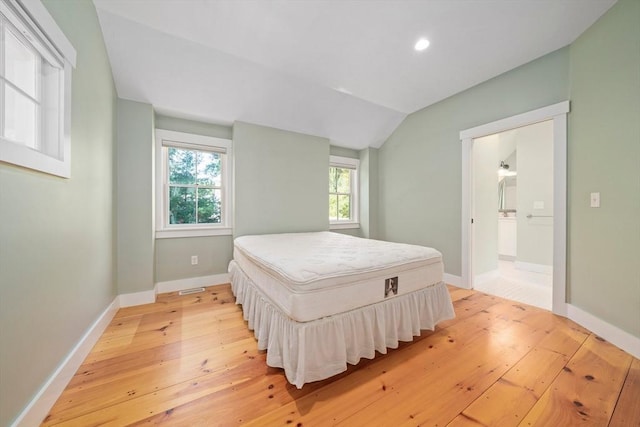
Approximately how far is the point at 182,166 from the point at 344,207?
2821 millimetres

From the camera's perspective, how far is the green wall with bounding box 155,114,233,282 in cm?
281

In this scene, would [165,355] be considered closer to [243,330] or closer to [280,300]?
[243,330]

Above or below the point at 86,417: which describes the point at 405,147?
above

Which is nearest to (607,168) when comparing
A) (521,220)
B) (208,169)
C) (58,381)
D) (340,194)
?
(521,220)

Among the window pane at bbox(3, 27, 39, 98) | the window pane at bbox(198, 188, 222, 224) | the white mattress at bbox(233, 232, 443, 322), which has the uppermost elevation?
the window pane at bbox(3, 27, 39, 98)

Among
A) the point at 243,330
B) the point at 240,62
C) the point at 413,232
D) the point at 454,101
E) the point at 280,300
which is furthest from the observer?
the point at 413,232

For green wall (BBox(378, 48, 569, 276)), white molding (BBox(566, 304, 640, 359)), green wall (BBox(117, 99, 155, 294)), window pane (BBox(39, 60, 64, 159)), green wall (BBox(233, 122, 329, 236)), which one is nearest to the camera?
window pane (BBox(39, 60, 64, 159))

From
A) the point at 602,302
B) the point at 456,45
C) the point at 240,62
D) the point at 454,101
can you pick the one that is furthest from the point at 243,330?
the point at 454,101

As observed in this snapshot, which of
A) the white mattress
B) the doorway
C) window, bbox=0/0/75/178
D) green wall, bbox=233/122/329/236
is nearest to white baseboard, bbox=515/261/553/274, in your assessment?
the doorway

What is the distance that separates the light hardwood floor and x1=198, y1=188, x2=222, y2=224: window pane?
1.51 meters

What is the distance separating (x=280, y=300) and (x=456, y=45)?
9.22 feet

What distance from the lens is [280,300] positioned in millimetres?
1396

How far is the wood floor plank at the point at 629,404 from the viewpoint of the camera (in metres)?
1.08

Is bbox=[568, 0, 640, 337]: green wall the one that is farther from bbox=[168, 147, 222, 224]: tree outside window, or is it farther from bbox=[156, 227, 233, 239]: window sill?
bbox=[168, 147, 222, 224]: tree outside window
